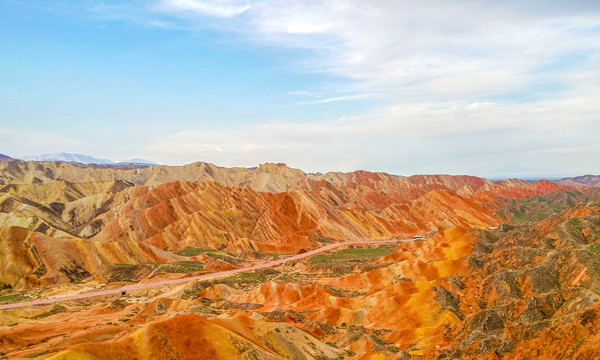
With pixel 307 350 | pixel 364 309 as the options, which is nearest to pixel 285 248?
pixel 364 309

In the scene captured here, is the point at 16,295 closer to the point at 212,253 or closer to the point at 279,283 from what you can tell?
the point at 279,283

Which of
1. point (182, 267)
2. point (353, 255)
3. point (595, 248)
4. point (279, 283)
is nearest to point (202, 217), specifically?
point (182, 267)

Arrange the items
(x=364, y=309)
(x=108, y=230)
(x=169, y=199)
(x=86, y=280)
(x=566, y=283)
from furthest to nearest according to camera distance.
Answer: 1. (x=169, y=199)
2. (x=108, y=230)
3. (x=86, y=280)
4. (x=364, y=309)
5. (x=566, y=283)

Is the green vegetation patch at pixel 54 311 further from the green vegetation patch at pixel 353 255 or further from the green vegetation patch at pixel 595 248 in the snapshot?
the green vegetation patch at pixel 595 248

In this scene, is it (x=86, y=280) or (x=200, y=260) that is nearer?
(x=86, y=280)

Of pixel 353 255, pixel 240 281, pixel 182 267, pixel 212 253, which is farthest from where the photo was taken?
pixel 353 255

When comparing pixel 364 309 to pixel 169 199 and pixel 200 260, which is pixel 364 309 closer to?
pixel 200 260

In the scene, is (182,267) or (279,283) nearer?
(279,283)

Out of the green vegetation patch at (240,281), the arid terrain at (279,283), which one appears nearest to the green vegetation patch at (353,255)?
the arid terrain at (279,283)

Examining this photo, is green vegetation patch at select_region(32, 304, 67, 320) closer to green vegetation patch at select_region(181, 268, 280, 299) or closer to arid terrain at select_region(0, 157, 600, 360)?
arid terrain at select_region(0, 157, 600, 360)
